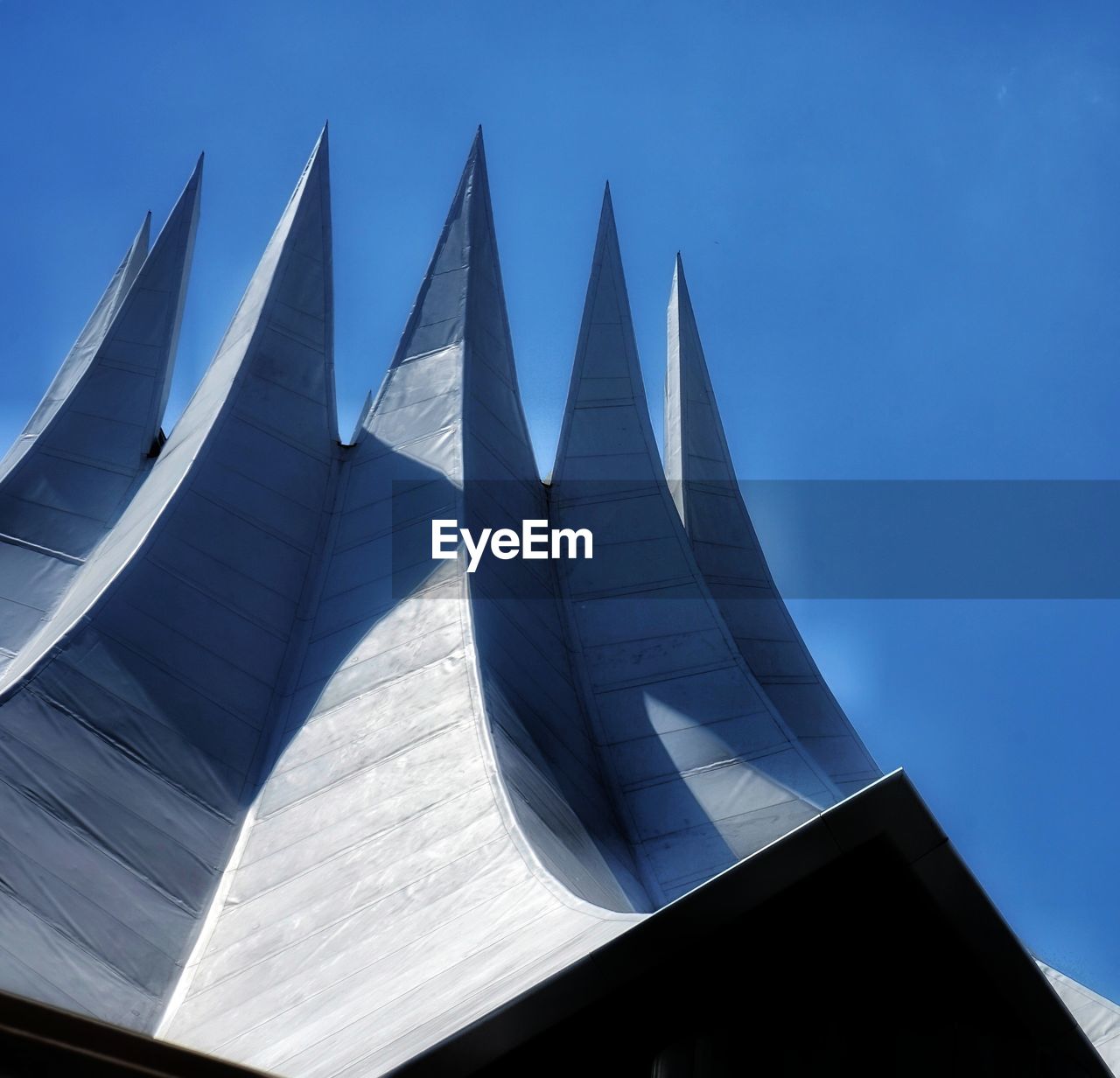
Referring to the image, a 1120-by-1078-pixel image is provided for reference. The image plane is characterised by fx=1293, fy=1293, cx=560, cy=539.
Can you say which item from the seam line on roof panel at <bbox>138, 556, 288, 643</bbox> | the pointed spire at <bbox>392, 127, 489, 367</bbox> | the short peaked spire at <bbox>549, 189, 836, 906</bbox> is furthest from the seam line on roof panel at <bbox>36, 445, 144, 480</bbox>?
the short peaked spire at <bbox>549, 189, 836, 906</bbox>

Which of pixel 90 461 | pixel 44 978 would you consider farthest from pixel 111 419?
pixel 44 978

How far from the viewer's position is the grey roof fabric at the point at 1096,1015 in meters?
8.58

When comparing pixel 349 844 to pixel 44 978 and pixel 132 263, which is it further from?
pixel 132 263

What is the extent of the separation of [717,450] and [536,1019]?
12731 mm

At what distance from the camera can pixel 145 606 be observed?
10.2m

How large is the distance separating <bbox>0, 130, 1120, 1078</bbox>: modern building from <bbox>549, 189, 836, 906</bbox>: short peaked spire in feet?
0.13

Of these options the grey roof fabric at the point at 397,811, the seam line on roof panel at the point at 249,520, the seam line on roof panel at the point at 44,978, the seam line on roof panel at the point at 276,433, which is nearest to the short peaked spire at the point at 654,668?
the grey roof fabric at the point at 397,811

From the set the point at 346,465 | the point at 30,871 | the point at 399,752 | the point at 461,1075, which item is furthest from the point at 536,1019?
the point at 346,465

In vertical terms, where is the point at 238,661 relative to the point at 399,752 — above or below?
above

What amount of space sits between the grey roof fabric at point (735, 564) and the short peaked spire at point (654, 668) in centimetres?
97


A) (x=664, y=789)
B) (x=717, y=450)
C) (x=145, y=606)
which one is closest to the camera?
(x=145, y=606)

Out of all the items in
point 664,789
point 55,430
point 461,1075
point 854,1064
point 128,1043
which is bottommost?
point 854,1064

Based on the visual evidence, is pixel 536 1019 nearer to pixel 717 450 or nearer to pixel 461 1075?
pixel 461 1075

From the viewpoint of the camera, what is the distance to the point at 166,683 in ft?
32.1
